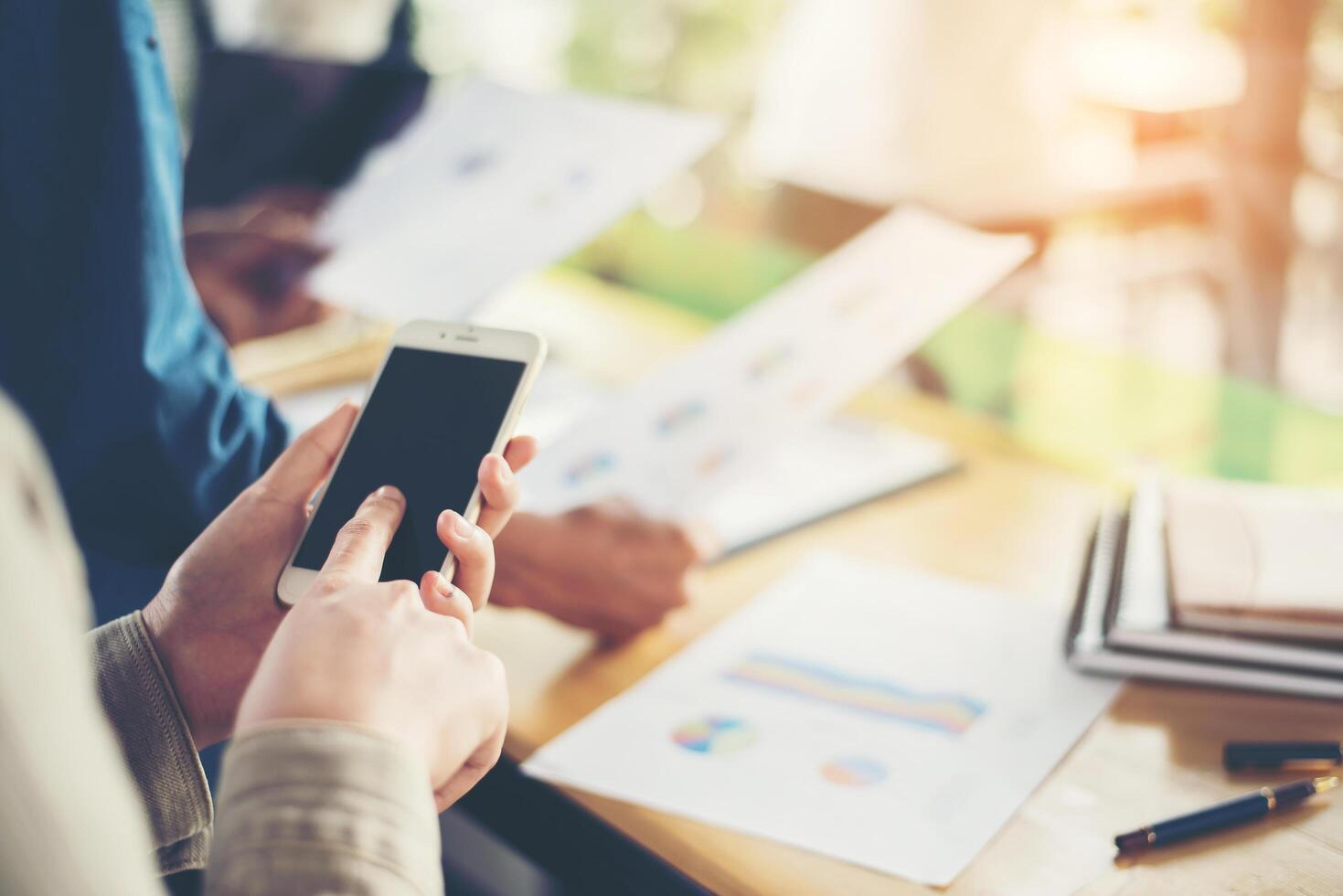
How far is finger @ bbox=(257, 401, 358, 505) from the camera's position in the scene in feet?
2.07

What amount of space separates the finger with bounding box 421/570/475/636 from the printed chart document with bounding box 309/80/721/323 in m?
0.43

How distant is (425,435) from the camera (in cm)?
61

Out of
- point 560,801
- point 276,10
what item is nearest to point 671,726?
point 560,801

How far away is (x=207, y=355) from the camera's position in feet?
2.36

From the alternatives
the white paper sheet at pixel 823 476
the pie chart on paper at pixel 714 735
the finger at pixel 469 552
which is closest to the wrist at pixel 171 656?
the finger at pixel 469 552

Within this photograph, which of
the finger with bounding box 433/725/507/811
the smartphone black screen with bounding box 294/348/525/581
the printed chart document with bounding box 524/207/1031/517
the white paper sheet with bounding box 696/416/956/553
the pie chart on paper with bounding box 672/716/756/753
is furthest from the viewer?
the white paper sheet with bounding box 696/416/956/553

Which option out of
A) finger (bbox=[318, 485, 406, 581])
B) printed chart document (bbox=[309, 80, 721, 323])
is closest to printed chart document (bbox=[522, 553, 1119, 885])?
finger (bbox=[318, 485, 406, 581])

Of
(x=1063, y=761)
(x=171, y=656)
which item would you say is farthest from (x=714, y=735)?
(x=171, y=656)

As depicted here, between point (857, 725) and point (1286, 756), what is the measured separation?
0.26 metres

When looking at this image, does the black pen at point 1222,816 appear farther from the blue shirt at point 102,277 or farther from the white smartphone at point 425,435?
the blue shirt at point 102,277

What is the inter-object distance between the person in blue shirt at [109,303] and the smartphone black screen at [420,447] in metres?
0.15

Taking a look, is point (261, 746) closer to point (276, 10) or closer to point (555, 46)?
point (276, 10)

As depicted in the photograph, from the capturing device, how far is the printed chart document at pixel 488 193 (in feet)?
3.00

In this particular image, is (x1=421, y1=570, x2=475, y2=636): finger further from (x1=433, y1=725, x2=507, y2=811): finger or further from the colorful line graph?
the colorful line graph
